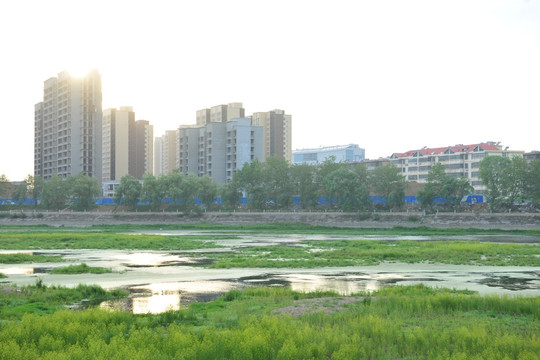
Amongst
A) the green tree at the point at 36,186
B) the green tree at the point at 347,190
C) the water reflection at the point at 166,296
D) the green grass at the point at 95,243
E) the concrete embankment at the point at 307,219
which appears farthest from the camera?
the green tree at the point at 36,186

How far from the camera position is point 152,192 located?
135000mm

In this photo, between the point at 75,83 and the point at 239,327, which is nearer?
the point at 239,327

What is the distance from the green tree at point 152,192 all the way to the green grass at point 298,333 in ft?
370

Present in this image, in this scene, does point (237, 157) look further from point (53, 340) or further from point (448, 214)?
point (53, 340)

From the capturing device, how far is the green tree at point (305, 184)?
135500 mm

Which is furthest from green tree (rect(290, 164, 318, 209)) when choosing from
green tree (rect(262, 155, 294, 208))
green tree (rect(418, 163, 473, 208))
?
green tree (rect(418, 163, 473, 208))

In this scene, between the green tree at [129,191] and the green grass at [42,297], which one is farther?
the green tree at [129,191]

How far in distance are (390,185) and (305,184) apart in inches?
884

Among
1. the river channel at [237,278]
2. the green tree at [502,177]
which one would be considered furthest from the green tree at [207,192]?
the river channel at [237,278]

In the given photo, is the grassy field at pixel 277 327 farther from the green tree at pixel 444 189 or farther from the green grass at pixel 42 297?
the green tree at pixel 444 189

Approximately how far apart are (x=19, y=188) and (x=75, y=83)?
4623 centimetres

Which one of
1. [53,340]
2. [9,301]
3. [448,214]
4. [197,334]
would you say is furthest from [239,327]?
[448,214]

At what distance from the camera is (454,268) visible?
42.7 metres

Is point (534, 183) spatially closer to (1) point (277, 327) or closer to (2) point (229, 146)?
(2) point (229, 146)
